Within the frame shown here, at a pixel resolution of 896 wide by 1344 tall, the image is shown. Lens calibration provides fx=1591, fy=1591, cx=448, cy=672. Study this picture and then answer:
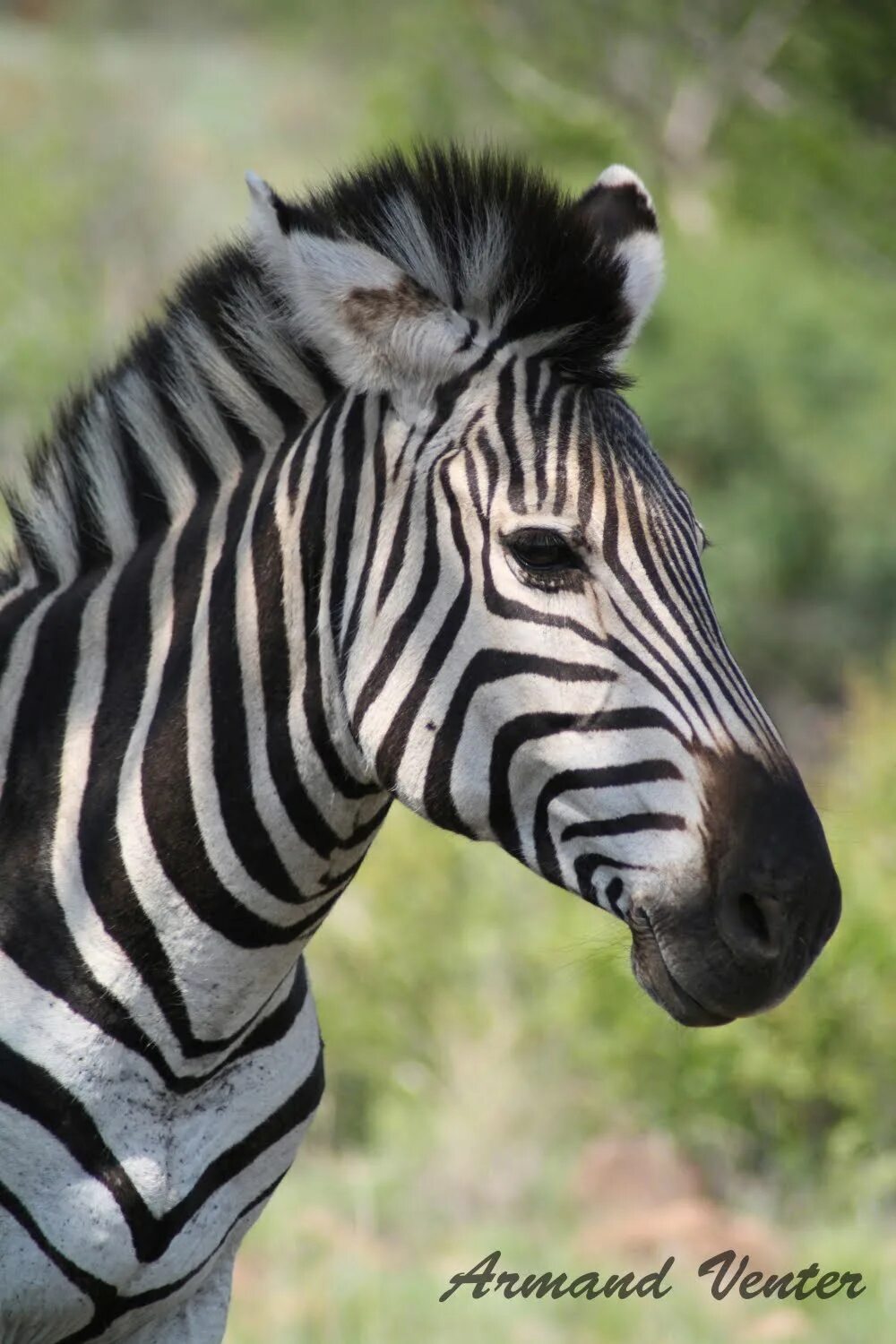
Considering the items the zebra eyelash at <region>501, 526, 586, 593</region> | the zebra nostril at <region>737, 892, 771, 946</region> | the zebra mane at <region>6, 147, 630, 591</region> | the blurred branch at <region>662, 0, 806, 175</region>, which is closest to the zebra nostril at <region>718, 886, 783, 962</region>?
the zebra nostril at <region>737, 892, 771, 946</region>

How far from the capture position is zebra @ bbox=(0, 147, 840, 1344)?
271cm

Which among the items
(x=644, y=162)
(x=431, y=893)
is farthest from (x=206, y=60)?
(x=431, y=893)

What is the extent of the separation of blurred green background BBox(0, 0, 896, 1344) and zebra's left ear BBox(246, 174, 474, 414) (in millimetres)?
1109

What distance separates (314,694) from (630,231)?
1.22 m

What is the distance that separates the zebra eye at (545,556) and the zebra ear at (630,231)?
54cm

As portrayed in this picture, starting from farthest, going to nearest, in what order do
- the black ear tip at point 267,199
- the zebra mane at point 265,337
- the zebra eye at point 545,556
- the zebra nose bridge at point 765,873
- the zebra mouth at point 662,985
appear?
the zebra mane at point 265,337 < the black ear tip at point 267,199 < the zebra eye at point 545,556 < the zebra mouth at point 662,985 < the zebra nose bridge at point 765,873

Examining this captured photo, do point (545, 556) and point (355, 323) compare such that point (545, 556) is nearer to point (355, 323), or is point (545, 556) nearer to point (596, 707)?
point (596, 707)

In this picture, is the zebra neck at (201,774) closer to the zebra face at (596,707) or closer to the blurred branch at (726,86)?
the zebra face at (596,707)

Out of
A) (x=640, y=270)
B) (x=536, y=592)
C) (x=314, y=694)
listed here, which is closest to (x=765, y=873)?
(x=536, y=592)

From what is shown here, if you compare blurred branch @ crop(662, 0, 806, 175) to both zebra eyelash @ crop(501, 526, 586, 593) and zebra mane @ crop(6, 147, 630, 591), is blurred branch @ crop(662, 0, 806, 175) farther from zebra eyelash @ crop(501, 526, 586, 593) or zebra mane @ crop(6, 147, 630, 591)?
zebra eyelash @ crop(501, 526, 586, 593)

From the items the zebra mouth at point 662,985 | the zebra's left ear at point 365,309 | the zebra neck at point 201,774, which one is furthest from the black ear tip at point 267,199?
the zebra mouth at point 662,985

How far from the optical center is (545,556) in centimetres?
280

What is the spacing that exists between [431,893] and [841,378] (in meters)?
16.1

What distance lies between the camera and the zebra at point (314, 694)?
8.90ft
